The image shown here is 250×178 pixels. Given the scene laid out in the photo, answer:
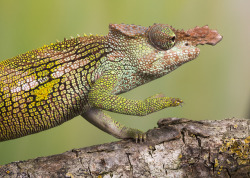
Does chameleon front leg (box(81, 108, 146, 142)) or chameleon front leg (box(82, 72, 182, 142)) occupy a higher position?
chameleon front leg (box(82, 72, 182, 142))

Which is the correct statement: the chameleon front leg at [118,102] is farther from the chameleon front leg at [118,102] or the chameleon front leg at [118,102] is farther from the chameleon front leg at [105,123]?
the chameleon front leg at [105,123]

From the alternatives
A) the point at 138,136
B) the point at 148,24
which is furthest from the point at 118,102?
the point at 148,24

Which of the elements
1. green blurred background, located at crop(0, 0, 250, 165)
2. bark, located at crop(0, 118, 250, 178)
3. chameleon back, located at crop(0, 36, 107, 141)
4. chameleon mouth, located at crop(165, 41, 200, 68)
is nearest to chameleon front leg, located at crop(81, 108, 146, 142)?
chameleon back, located at crop(0, 36, 107, 141)

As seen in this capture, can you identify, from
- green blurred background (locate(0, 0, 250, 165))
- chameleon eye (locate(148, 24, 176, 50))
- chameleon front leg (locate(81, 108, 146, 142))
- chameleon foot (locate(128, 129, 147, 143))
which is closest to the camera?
chameleon foot (locate(128, 129, 147, 143))

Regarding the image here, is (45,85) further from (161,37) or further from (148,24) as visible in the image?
(148,24)

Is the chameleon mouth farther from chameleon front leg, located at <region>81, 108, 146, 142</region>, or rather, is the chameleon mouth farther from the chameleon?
chameleon front leg, located at <region>81, 108, 146, 142</region>

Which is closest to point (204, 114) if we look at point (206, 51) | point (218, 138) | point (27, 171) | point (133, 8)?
point (206, 51)

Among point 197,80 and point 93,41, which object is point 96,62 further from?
point 197,80
